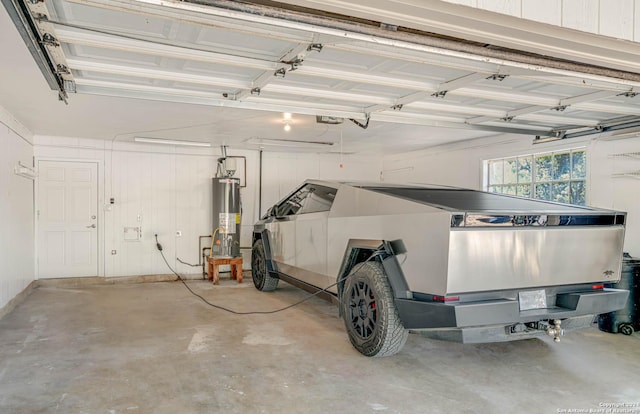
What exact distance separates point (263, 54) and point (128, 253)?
572 centimetres

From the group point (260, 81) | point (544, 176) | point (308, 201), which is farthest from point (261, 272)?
point (544, 176)

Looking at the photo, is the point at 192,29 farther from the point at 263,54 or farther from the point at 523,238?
the point at 523,238

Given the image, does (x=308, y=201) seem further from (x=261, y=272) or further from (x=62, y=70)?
(x=62, y=70)

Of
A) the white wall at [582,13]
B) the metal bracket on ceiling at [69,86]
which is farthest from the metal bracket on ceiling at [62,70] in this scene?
the white wall at [582,13]

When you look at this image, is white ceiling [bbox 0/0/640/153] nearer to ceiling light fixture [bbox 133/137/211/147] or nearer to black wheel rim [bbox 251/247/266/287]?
ceiling light fixture [bbox 133/137/211/147]

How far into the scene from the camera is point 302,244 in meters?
4.93

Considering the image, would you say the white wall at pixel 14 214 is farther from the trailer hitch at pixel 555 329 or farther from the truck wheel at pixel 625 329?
the truck wheel at pixel 625 329

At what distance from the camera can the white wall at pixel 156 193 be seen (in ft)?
24.4

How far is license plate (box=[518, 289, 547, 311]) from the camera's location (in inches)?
116

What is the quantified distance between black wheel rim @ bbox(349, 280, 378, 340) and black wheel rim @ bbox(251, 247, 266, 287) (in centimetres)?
284

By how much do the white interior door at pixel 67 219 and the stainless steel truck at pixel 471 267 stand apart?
5354mm

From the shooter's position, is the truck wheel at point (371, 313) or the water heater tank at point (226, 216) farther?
the water heater tank at point (226, 216)

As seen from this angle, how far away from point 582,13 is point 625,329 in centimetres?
370

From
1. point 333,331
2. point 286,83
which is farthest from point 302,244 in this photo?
point 286,83
